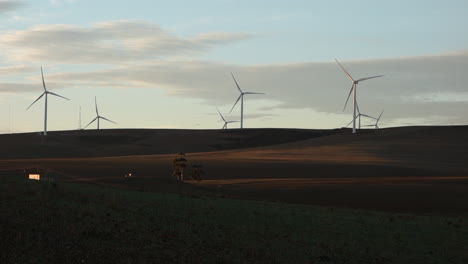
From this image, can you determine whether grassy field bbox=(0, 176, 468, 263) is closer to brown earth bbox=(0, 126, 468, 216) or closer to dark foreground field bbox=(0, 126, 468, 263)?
dark foreground field bbox=(0, 126, 468, 263)

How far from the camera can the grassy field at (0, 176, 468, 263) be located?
18453mm

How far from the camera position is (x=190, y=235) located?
2230cm

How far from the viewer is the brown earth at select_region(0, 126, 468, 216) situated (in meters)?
60.9

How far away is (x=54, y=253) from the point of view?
57.5ft

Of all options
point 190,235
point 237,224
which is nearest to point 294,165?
point 237,224

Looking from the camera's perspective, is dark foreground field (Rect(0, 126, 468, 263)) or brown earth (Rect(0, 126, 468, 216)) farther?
brown earth (Rect(0, 126, 468, 216))

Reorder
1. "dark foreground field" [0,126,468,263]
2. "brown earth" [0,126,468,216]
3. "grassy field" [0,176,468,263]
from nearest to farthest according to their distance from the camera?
"grassy field" [0,176,468,263]
"dark foreground field" [0,126,468,263]
"brown earth" [0,126,468,216]

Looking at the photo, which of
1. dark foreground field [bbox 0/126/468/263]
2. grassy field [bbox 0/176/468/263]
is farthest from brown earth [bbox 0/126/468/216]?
grassy field [bbox 0/176/468/263]

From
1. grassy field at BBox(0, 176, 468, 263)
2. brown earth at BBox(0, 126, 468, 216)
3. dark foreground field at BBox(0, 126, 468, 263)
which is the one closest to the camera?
grassy field at BBox(0, 176, 468, 263)

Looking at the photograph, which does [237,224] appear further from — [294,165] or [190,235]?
[294,165]

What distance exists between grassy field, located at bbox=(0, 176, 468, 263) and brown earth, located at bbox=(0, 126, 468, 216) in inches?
905

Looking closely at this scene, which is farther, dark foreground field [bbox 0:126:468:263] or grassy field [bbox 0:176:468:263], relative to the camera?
dark foreground field [bbox 0:126:468:263]

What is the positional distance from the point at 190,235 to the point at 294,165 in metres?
81.2

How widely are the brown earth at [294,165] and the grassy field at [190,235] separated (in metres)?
23.0
